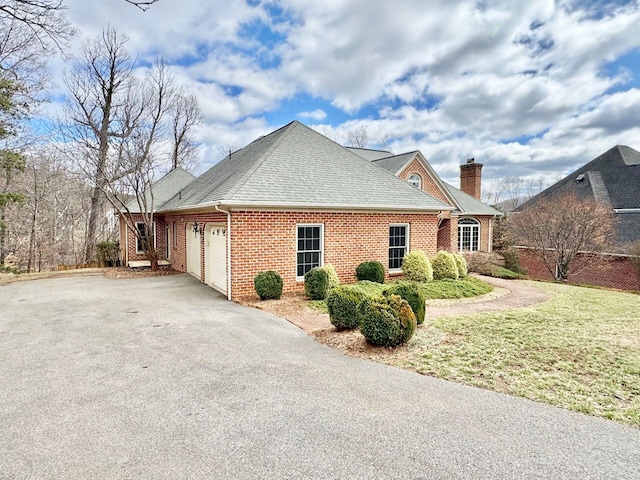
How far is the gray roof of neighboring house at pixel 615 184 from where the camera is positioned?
19.4 m

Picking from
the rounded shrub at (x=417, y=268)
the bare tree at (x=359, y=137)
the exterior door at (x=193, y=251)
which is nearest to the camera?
the rounded shrub at (x=417, y=268)

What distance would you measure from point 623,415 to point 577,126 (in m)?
27.3

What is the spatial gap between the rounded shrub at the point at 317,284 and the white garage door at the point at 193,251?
19.5 ft

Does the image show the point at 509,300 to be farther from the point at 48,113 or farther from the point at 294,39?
the point at 48,113

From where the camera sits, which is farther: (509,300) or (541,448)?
(509,300)

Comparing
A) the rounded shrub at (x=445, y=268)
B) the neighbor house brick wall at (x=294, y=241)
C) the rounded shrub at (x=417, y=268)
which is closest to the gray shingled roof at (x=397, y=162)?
the neighbor house brick wall at (x=294, y=241)

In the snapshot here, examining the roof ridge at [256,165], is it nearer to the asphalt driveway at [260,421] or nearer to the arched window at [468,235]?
the asphalt driveway at [260,421]

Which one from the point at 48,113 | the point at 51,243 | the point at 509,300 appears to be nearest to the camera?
the point at 509,300

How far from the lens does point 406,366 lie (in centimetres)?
527

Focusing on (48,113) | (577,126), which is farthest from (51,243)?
(577,126)

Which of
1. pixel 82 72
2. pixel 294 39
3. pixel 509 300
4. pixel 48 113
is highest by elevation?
pixel 82 72

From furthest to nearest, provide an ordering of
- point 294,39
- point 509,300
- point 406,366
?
point 294,39
point 509,300
point 406,366

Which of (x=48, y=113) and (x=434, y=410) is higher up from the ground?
(x=48, y=113)

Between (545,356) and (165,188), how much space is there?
837 inches
